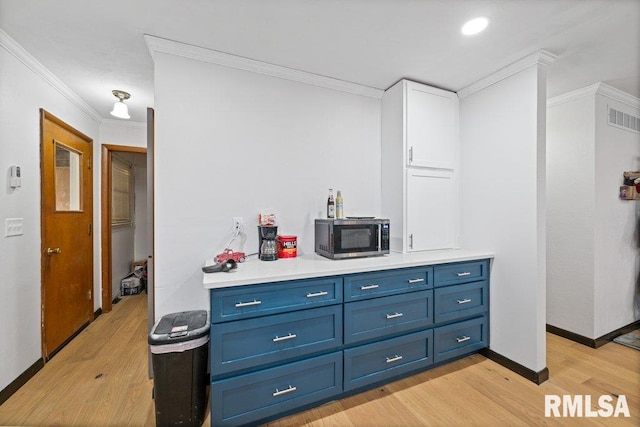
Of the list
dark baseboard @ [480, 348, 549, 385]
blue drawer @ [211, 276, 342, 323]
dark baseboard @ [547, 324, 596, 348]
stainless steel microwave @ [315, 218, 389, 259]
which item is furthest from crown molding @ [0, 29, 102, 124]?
dark baseboard @ [547, 324, 596, 348]

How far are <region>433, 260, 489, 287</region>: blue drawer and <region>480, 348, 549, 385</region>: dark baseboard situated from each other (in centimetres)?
64

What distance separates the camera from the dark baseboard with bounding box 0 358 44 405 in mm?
1781

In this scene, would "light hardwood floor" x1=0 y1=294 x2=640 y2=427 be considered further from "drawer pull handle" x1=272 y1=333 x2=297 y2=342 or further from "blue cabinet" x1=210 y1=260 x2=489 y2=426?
"drawer pull handle" x1=272 y1=333 x2=297 y2=342

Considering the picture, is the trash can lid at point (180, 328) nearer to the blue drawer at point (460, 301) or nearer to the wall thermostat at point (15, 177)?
the wall thermostat at point (15, 177)

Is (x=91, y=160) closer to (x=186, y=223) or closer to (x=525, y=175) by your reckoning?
(x=186, y=223)

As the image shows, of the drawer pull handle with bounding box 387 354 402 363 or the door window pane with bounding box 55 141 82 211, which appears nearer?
the drawer pull handle with bounding box 387 354 402 363

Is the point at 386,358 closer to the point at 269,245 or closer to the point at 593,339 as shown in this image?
the point at 269,245

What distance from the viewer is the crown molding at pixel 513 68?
201 centimetres

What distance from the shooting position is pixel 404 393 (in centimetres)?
190

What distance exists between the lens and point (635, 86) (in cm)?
252

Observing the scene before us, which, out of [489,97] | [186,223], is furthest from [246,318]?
[489,97]

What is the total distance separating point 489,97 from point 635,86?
1445mm

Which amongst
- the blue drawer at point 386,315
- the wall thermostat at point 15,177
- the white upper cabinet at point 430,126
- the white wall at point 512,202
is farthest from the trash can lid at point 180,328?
the white wall at point 512,202

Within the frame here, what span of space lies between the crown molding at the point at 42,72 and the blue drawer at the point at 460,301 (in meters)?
3.46
